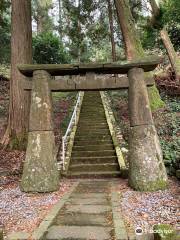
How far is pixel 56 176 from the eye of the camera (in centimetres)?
735

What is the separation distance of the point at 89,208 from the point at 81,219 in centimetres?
62

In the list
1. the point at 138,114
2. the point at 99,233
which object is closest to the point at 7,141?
the point at 138,114

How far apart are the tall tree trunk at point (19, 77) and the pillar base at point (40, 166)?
322 cm

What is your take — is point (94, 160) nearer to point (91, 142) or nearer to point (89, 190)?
point (91, 142)

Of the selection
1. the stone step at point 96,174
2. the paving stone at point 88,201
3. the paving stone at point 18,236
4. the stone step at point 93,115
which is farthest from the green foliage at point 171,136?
the paving stone at point 18,236

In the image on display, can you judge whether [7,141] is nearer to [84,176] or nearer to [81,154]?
[81,154]

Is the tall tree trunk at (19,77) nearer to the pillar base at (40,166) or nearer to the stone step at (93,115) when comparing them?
the pillar base at (40,166)

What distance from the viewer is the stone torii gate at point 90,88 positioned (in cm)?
714

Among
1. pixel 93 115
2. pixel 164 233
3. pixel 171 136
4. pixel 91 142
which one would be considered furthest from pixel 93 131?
pixel 164 233

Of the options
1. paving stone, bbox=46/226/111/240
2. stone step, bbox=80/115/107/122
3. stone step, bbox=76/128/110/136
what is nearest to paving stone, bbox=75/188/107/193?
paving stone, bbox=46/226/111/240

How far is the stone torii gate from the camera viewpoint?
23.4 feet

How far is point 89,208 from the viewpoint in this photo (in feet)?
18.9

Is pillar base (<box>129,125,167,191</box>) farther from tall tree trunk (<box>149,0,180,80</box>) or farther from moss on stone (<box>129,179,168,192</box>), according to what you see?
tall tree trunk (<box>149,0,180,80</box>)

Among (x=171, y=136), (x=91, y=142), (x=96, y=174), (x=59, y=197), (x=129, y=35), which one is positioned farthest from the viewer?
(x=129, y=35)
